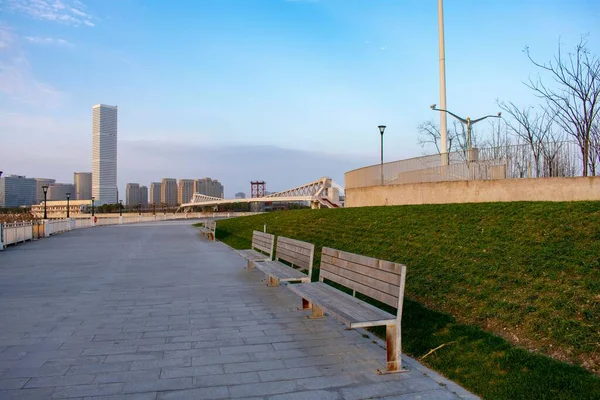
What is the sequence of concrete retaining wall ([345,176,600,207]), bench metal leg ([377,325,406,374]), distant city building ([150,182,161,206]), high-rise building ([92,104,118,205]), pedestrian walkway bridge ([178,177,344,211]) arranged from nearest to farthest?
bench metal leg ([377,325,406,374]), concrete retaining wall ([345,176,600,207]), pedestrian walkway bridge ([178,177,344,211]), high-rise building ([92,104,118,205]), distant city building ([150,182,161,206])

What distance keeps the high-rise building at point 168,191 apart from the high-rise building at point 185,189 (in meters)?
2.90

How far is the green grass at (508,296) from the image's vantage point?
375 cm

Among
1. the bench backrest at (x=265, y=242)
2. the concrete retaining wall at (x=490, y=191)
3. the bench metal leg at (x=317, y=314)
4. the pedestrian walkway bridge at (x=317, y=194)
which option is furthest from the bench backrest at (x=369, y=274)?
the pedestrian walkway bridge at (x=317, y=194)

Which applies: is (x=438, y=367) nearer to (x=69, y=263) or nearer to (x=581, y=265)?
(x=581, y=265)

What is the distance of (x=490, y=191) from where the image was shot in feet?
38.4

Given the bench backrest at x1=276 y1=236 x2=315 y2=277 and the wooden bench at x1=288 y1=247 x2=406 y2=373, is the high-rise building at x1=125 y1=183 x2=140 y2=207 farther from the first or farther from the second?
the wooden bench at x1=288 y1=247 x2=406 y2=373

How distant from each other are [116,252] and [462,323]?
507 inches

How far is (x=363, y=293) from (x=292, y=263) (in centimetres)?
309

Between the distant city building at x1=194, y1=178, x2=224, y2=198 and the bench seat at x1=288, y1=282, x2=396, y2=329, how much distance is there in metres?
164

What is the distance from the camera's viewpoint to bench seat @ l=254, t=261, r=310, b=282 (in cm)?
696

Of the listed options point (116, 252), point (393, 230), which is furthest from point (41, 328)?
point (116, 252)

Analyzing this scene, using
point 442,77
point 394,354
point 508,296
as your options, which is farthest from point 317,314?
point 442,77

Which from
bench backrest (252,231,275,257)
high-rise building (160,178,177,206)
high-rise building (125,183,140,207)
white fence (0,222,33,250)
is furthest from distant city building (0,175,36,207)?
bench backrest (252,231,275,257)

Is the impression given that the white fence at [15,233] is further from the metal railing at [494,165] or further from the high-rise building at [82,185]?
the high-rise building at [82,185]
